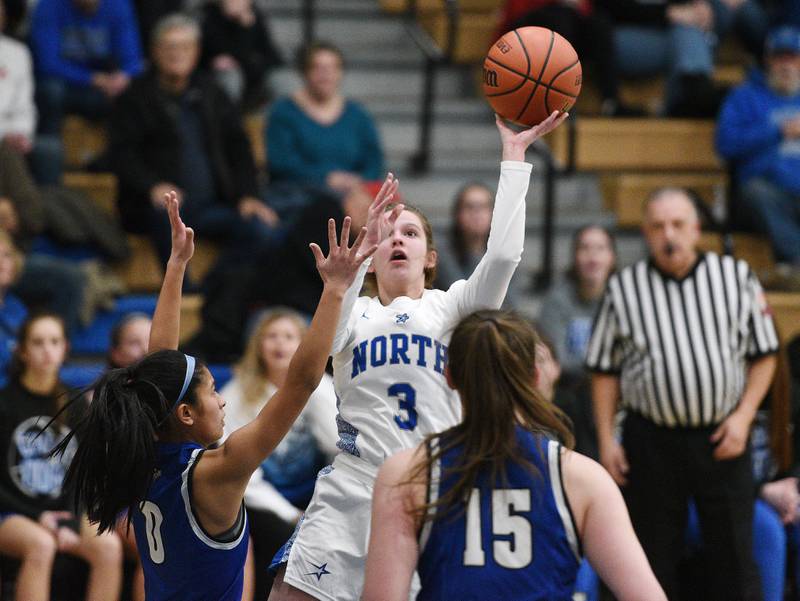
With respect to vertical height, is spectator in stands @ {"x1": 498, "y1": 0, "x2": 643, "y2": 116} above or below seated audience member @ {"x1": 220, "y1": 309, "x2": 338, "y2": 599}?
above

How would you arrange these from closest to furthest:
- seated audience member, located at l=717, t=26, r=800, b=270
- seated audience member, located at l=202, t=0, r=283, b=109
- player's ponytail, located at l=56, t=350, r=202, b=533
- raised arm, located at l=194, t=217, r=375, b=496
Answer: raised arm, located at l=194, t=217, r=375, b=496
player's ponytail, located at l=56, t=350, r=202, b=533
seated audience member, located at l=717, t=26, r=800, b=270
seated audience member, located at l=202, t=0, r=283, b=109

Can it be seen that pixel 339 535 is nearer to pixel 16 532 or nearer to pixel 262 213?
pixel 16 532

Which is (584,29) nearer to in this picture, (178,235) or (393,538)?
(178,235)

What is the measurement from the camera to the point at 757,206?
902 centimetres

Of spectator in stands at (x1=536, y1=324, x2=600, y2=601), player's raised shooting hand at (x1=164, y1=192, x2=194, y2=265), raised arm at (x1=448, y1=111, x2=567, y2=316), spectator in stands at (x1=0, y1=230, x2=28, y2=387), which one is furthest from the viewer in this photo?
spectator in stands at (x1=0, y1=230, x2=28, y2=387)

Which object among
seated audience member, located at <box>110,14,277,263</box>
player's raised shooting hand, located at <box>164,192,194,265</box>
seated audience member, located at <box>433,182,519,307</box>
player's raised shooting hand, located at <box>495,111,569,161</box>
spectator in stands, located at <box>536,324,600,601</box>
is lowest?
spectator in stands, located at <box>536,324,600,601</box>

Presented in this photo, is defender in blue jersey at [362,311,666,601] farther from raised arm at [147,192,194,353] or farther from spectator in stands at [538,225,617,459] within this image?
spectator in stands at [538,225,617,459]

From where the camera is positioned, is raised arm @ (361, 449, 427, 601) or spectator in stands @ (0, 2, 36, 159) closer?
raised arm @ (361, 449, 427, 601)

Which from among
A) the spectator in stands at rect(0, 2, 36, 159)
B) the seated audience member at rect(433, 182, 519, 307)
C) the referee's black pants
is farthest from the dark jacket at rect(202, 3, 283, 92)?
the referee's black pants

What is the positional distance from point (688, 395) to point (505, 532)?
9.52 ft

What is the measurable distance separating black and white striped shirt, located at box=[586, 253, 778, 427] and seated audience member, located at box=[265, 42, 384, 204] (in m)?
2.90

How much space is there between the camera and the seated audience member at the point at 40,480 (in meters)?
6.12

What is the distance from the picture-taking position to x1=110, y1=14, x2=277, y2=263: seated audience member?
8391 mm

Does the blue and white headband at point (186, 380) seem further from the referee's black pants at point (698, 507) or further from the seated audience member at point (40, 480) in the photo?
the referee's black pants at point (698, 507)
